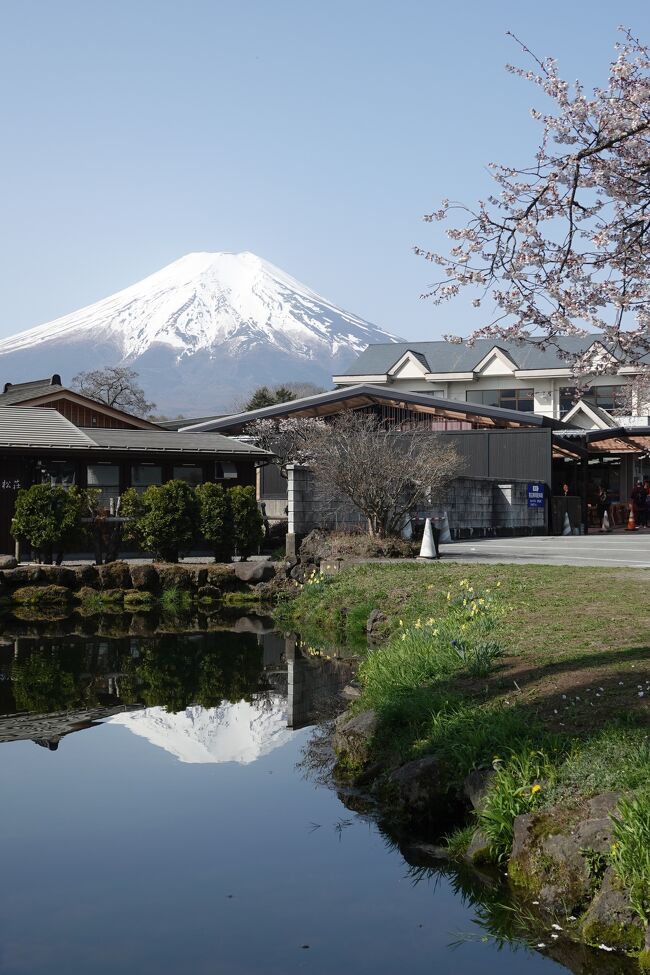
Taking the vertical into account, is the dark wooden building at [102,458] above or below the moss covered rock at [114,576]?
above

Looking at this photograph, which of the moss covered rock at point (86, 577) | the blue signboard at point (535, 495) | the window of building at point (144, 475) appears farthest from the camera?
the blue signboard at point (535, 495)

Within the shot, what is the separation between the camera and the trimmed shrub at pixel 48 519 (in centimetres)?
2178

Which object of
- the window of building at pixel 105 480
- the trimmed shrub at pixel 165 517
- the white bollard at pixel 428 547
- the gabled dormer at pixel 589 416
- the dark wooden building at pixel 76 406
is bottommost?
the white bollard at pixel 428 547

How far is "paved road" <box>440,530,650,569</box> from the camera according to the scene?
20.2m

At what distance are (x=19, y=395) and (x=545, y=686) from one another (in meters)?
31.0

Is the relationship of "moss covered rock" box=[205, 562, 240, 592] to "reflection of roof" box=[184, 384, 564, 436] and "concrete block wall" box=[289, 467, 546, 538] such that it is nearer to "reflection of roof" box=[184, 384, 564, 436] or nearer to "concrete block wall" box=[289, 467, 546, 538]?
"concrete block wall" box=[289, 467, 546, 538]

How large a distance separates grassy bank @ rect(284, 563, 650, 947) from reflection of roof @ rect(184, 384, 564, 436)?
2162 centimetres

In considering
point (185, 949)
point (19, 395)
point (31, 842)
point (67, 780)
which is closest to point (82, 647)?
point (67, 780)

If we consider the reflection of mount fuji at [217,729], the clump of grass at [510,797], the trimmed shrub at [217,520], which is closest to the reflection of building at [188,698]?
the reflection of mount fuji at [217,729]

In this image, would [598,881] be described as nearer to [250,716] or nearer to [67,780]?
[67,780]

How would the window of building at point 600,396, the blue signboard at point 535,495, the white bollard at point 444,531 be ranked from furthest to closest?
1. the window of building at point 600,396
2. the blue signboard at point 535,495
3. the white bollard at point 444,531

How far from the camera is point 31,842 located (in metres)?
6.85

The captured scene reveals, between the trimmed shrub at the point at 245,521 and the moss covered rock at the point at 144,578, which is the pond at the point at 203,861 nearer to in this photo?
the moss covered rock at the point at 144,578

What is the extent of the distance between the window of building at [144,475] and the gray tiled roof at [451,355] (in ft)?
93.3
